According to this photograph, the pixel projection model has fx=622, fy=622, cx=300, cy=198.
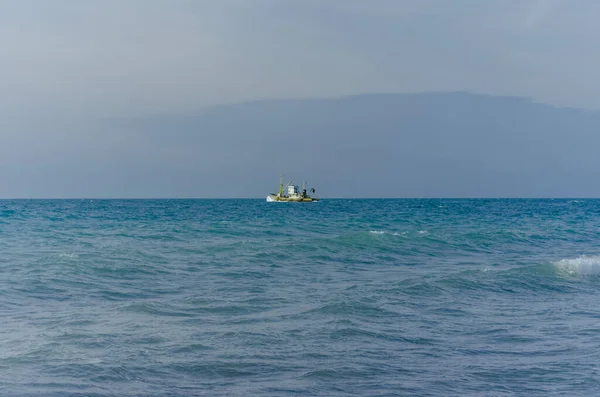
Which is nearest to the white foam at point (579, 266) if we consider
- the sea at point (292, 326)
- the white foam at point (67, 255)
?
the sea at point (292, 326)

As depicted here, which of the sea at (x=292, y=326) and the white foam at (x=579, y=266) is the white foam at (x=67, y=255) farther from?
the white foam at (x=579, y=266)

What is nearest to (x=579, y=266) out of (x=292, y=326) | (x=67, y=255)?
(x=292, y=326)

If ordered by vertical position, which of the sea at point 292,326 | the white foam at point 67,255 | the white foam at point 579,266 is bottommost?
the sea at point 292,326

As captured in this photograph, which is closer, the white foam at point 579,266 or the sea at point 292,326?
the sea at point 292,326

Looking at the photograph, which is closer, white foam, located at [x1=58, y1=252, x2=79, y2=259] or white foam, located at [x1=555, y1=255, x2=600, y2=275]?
white foam, located at [x1=555, y1=255, x2=600, y2=275]

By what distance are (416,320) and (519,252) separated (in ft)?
59.0

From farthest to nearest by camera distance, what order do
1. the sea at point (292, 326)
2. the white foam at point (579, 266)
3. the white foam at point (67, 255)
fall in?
the white foam at point (67, 255) → the white foam at point (579, 266) → the sea at point (292, 326)

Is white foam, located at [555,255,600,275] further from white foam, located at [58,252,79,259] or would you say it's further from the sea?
white foam, located at [58,252,79,259]

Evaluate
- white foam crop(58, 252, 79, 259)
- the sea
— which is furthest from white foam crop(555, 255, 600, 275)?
white foam crop(58, 252, 79, 259)

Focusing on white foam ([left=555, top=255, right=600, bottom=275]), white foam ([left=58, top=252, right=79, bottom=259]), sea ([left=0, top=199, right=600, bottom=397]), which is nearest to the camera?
sea ([left=0, top=199, right=600, bottom=397])

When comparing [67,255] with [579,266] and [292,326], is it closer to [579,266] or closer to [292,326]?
[292,326]

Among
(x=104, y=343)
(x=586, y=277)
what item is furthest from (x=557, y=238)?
(x=104, y=343)

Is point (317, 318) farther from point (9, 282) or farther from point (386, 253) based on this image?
point (386, 253)

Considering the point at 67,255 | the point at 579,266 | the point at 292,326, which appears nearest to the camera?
the point at 292,326
